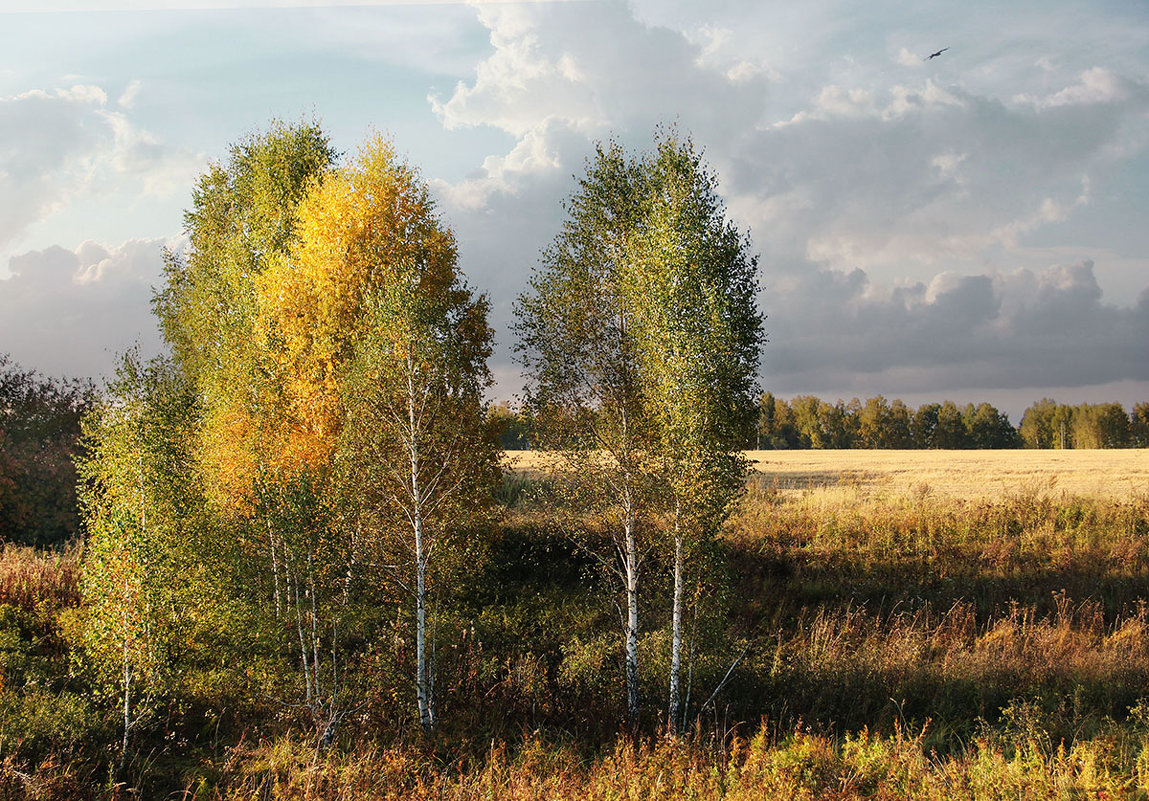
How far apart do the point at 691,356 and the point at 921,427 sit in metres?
111

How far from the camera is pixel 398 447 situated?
1502 centimetres

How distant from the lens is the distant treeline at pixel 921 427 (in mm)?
109625

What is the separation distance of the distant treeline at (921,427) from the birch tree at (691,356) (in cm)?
9721

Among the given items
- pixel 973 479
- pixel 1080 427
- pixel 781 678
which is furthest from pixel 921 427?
pixel 781 678

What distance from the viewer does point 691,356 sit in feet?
47.3

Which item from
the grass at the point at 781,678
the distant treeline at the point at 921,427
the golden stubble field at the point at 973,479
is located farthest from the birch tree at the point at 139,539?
the distant treeline at the point at 921,427

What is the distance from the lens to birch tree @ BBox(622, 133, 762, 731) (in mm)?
14328

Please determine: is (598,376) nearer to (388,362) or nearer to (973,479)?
(388,362)

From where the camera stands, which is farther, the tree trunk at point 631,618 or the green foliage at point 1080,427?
the green foliage at point 1080,427

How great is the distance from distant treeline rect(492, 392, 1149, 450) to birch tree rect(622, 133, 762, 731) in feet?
319

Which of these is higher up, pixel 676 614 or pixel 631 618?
pixel 676 614

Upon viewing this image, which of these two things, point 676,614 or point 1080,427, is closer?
point 676,614

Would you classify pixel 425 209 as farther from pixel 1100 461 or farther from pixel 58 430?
pixel 1100 461

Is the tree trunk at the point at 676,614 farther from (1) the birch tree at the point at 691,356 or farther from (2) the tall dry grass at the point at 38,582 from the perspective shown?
(2) the tall dry grass at the point at 38,582
